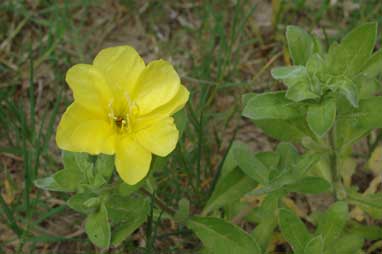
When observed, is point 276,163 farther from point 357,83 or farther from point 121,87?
point 121,87

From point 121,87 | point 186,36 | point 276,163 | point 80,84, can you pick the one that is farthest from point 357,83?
point 186,36

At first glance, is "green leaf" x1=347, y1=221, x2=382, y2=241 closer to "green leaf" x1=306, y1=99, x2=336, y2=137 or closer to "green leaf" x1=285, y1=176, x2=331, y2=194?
"green leaf" x1=285, y1=176, x2=331, y2=194

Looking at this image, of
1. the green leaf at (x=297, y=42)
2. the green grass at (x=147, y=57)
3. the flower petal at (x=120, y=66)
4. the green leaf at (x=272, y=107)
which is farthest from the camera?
the green grass at (x=147, y=57)

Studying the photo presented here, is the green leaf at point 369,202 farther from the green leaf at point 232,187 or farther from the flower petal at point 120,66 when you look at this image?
the flower petal at point 120,66

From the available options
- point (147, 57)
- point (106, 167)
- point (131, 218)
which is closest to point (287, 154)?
point (131, 218)

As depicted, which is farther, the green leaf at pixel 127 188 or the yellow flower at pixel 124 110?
the green leaf at pixel 127 188

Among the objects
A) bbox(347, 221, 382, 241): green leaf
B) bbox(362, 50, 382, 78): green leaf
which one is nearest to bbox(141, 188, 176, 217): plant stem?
bbox(347, 221, 382, 241): green leaf

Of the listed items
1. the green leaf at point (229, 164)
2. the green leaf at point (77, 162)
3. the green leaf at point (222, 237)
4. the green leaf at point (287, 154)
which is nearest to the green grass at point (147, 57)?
the green leaf at point (229, 164)
